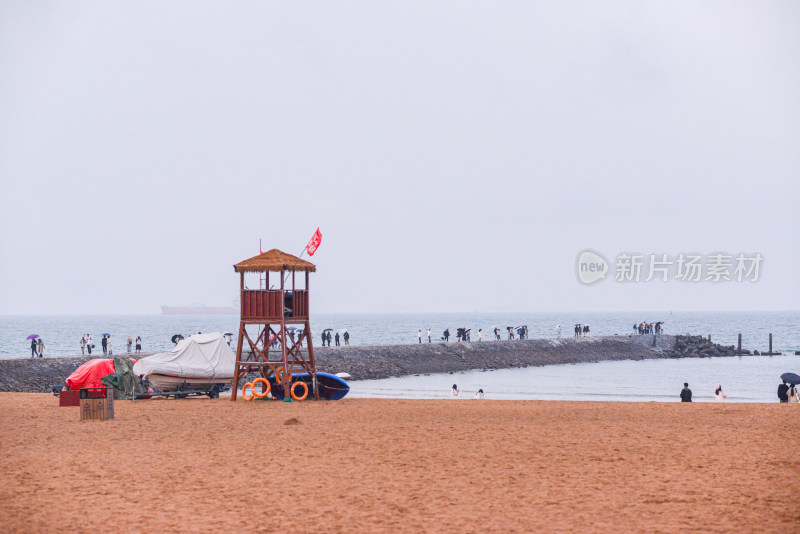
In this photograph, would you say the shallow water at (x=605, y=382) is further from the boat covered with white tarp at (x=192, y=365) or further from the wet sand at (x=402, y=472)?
the wet sand at (x=402, y=472)

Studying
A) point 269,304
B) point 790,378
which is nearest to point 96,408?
point 269,304

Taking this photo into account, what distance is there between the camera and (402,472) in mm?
15188

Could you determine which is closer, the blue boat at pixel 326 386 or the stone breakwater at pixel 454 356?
the blue boat at pixel 326 386

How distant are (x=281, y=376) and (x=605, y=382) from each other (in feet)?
101

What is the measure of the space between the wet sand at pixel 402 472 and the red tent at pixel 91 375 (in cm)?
476

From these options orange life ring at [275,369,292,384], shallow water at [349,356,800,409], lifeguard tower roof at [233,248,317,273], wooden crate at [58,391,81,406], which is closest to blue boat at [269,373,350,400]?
orange life ring at [275,369,292,384]

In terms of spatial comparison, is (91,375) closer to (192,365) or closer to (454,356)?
(192,365)

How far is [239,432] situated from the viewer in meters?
21.0

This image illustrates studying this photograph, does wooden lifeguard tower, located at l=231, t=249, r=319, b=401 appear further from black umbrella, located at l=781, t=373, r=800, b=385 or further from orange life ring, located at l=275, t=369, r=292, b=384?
black umbrella, located at l=781, t=373, r=800, b=385

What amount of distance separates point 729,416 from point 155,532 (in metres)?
19.6

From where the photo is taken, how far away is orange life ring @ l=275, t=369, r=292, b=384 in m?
30.4

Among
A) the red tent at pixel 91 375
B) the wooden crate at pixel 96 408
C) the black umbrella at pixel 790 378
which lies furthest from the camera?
the black umbrella at pixel 790 378

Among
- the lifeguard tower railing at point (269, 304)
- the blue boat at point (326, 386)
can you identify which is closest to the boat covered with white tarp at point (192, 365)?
the blue boat at point (326, 386)

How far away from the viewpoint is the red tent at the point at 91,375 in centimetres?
2967
